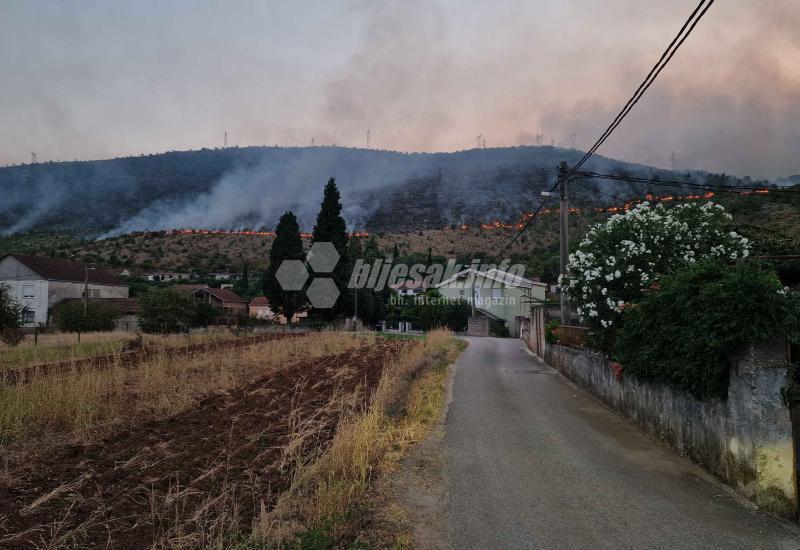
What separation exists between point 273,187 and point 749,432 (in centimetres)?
18338

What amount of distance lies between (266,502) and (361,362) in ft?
44.2

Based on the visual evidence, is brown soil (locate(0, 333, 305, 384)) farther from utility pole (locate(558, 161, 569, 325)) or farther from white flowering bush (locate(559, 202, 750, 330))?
utility pole (locate(558, 161, 569, 325))

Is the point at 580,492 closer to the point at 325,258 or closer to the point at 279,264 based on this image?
the point at 325,258

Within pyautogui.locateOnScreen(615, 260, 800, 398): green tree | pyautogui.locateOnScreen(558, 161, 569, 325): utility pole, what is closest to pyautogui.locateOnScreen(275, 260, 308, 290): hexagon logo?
pyautogui.locateOnScreen(558, 161, 569, 325): utility pole

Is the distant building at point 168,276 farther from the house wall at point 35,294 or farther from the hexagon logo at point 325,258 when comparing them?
the hexagon logo at point 325,258

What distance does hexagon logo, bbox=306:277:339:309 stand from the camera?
46.7 m

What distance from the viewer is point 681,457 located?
763 cm

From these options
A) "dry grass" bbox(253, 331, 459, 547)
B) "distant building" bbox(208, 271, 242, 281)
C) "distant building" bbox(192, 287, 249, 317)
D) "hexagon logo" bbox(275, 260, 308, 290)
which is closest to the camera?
"dry grass" bbox(253, 331, 459, 547)

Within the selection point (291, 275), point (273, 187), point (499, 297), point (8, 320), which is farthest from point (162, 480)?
point (273, 187)

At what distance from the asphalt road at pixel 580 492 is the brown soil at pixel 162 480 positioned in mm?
2075

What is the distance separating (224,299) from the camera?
6694 centimetres

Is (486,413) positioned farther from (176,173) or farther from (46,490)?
(176,173)

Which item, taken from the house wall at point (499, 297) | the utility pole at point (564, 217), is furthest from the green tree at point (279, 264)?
the utility pole at point (564, 217)

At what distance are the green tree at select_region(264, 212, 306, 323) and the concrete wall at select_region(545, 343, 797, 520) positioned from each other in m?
41.3
